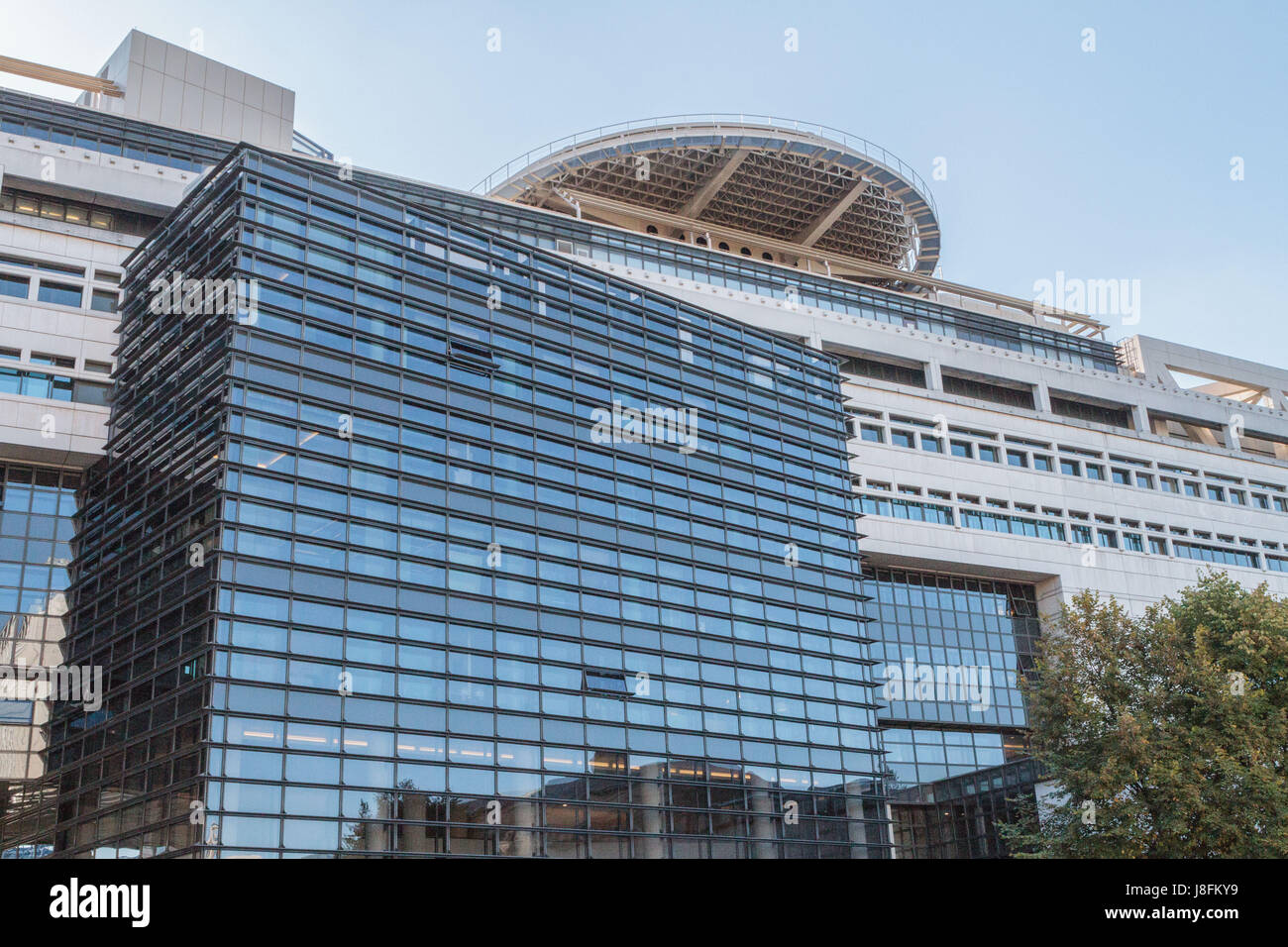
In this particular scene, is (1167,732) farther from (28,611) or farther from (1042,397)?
(1042,397)

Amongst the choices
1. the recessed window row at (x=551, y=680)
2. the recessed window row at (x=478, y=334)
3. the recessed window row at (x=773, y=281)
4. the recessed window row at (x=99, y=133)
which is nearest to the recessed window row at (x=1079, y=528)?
the recessed window row at (x=478, y=334)

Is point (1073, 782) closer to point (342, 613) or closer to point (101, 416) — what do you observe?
point (342, 613)

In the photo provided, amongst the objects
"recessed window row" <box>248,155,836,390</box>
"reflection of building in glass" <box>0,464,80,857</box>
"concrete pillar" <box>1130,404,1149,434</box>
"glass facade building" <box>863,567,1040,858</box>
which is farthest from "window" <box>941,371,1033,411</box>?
"reflection of building in glass" <box>0,464,80,857</box>

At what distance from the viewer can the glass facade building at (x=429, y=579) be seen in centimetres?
3391

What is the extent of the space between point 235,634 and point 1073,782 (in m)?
25.0

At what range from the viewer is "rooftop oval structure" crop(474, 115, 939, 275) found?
68.1 meters

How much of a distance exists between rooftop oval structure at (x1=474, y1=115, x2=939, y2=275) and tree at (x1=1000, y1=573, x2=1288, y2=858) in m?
37.6

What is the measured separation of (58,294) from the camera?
152 ft

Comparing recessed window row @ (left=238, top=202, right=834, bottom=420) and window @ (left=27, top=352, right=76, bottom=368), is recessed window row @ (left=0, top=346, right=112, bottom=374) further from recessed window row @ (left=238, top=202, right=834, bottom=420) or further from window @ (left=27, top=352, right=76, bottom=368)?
recessed window row @ (left=238, top=202, right=834, bottom=420)

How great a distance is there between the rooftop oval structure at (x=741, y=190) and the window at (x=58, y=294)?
2770 centimetres

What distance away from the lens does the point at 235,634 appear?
33344 millimetres

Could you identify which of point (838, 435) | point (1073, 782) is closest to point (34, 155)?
point (838, 435)

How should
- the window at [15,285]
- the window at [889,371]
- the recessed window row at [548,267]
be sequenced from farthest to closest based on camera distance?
the window at [889,371] → the window at [15,285] → the recessed window row at [548,267]

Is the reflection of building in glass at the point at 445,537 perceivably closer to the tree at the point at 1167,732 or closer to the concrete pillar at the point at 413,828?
the concrete pillar at the point at 413,828
